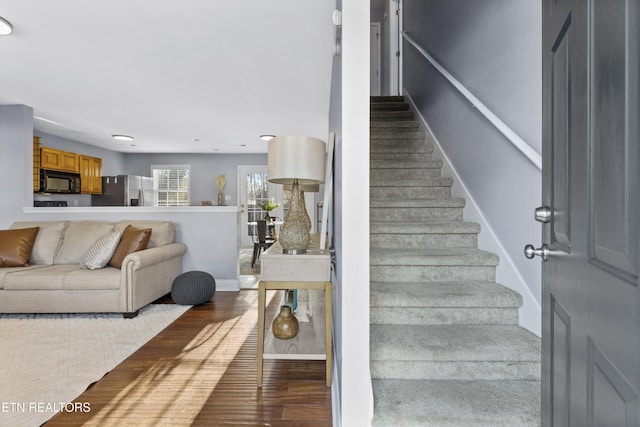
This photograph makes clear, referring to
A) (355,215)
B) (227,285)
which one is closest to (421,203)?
(355,215)

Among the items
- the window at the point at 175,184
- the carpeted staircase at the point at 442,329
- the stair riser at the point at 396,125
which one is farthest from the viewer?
the window at the point at 175,184

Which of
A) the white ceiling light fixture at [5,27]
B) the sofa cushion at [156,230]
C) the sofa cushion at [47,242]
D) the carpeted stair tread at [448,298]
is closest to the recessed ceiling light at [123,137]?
the sofa cushion at [47,242]

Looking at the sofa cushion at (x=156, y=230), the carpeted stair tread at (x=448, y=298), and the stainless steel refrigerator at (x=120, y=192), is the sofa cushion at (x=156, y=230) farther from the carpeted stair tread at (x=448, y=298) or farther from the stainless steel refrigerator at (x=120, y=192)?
the stainless steel refrigerator at (x=120, y=192)

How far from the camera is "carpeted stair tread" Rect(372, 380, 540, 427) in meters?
1.34

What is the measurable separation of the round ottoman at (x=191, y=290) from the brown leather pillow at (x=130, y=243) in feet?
1.81

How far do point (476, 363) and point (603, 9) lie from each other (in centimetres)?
151

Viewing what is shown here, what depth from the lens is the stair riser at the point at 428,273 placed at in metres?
2.16

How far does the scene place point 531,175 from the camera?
5.83 ft

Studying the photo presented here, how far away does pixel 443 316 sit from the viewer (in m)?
1.91

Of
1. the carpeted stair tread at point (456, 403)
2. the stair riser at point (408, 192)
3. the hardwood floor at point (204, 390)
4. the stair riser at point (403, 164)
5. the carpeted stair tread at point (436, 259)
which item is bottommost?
the hardwood floor at point (204, 390)

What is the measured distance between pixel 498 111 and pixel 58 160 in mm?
6783

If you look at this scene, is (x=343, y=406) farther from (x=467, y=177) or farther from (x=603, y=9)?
(x=467, y=177)

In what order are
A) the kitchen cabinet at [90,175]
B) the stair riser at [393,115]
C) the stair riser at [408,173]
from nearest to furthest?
the stair riser at [408,173], the stair riser at [393,115], the kitchen cabinet at [90,175]

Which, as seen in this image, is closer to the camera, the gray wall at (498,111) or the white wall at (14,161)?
the gray wall at (498,111)
